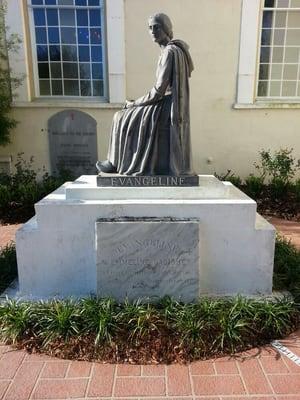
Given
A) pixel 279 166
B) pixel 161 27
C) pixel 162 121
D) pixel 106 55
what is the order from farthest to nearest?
pixel 106 55
pixel 279 166
pixel 162 121
pixel 161 27

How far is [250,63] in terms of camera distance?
797 cm

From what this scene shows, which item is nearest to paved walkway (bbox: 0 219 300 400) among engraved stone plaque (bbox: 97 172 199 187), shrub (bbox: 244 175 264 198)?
engraved stone plaque (bbox: 97 172 199 187)

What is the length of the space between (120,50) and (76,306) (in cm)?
638

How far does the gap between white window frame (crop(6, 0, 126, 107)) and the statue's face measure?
4.71 m

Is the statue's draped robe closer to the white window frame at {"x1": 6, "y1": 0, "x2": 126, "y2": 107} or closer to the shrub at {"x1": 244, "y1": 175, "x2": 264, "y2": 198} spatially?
the shrub at {"x1": 244, "y1": 175, "x2": 264, "y2": 198}

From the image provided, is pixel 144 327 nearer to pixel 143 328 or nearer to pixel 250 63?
pixel 143 328

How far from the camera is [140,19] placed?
782 cm

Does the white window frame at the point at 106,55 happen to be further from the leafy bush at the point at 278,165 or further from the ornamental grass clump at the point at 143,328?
the ornamental grass clump at the point at 143,328

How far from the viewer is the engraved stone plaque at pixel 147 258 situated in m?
3.19

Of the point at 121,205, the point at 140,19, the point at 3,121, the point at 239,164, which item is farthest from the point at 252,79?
the point at 121,205

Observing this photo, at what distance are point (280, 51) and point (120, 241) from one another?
7185mm

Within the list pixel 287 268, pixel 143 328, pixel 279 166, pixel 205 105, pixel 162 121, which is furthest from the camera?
pixel 205 105

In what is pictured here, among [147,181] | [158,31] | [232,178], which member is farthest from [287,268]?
[232,178]

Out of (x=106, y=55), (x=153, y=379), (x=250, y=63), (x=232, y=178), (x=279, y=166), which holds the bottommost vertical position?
(x=153, y=379)
